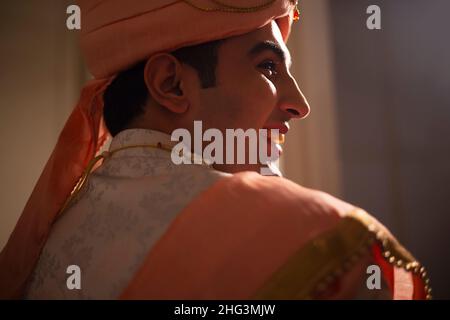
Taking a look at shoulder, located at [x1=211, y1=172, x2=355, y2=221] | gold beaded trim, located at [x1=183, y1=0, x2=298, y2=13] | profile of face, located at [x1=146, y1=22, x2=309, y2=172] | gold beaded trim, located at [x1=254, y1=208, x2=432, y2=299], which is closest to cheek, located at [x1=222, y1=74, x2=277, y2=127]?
profile of face, located at [x1=146, y1=22, x2=309, y2=172]

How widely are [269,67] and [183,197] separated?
1.25ft

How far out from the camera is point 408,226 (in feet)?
5.68

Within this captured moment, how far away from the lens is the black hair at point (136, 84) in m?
0.84

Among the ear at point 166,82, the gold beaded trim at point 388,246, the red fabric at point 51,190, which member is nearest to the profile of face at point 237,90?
the ear at point 166,82

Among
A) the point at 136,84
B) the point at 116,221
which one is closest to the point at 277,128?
the point at 136,84

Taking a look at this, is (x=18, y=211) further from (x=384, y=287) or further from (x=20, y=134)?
(x=384, y=287)

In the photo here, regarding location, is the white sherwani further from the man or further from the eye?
the eye

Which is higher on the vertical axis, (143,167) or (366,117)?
(366,117)
